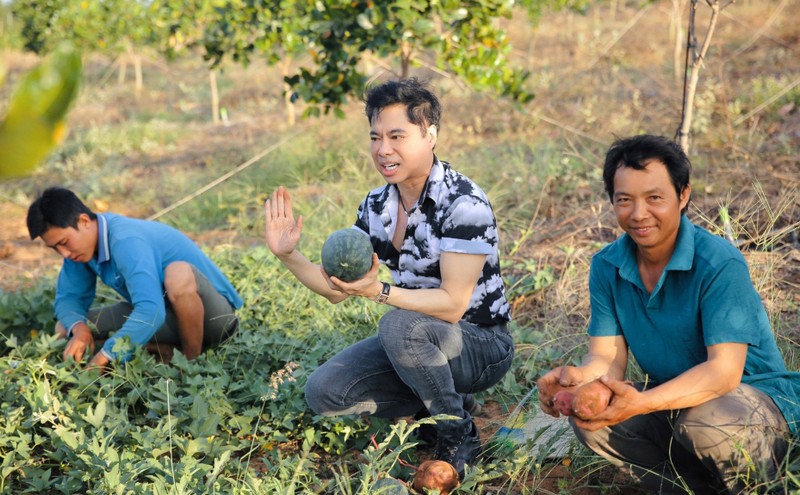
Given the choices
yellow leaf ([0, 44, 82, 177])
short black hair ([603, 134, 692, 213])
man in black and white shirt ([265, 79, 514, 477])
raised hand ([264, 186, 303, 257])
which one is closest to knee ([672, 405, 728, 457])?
short black hair ([603, 134, 692, 213])

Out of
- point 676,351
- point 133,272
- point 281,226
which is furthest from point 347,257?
point 133,272

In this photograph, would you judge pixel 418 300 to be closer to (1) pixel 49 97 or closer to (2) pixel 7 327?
(1) pixel 49 97

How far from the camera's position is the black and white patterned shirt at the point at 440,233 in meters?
2.72

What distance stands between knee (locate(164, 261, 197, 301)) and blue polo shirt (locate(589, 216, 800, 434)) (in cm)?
220

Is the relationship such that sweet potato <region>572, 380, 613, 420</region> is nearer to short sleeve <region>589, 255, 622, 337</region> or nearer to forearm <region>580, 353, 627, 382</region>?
forearm <region>580, 353, 627, 382</region>

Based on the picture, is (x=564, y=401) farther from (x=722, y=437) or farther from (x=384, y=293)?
(x=384, y=293)

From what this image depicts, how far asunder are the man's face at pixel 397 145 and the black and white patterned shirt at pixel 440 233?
100 mm

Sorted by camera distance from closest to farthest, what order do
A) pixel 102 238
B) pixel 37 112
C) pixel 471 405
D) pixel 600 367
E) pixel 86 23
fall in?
pixel 37 112, pixel 600 367, pixel 471 405, pixel 102 238, pixel 86 23

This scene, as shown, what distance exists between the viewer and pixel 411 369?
8.99 ft

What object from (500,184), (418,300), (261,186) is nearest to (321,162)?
(261,186)

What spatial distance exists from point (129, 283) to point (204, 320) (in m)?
0.47

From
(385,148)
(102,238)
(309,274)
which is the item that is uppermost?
(385,148)

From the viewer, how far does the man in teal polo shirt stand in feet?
6.97

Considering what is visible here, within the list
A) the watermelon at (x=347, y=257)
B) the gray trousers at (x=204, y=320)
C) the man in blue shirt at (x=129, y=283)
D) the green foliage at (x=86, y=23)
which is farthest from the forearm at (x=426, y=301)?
the green foliage at (x=86, y=23)
